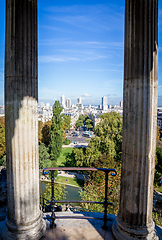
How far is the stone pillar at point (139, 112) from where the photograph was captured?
9.15 ft

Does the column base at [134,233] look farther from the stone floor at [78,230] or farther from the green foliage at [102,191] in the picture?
the green foliage at [102,191]

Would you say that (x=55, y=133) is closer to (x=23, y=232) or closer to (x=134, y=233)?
(x=23, y=232)

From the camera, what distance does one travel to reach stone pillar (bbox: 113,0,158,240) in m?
2.79

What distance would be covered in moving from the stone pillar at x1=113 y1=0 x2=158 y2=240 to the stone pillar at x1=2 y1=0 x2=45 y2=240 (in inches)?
62.7

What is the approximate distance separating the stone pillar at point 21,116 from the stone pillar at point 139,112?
1.59 m

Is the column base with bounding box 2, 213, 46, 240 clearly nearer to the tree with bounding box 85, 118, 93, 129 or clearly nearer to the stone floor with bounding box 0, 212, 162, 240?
the stone floor with bounding box 0, 212, 162, 240

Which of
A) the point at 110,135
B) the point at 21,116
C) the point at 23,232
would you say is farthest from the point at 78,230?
the point at 110,135

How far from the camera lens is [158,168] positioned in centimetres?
2000

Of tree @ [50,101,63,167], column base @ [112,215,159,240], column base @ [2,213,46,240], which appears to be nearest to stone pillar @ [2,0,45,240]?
column base @ [2,213,46,240]

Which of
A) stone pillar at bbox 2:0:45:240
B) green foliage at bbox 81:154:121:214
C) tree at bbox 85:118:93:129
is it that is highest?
stone pillar at bbox 2:0:45:240

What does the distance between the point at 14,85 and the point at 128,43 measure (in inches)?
79.8

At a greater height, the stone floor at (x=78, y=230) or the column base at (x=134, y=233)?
the column base at (x=134, y=233)

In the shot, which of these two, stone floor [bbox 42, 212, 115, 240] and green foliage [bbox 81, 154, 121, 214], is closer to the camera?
stone floor [bbox 42, 212, 115, 240]

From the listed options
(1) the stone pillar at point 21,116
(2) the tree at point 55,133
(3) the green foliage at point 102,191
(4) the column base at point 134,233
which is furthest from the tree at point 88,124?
(1) the stone pillar at point 21,116
